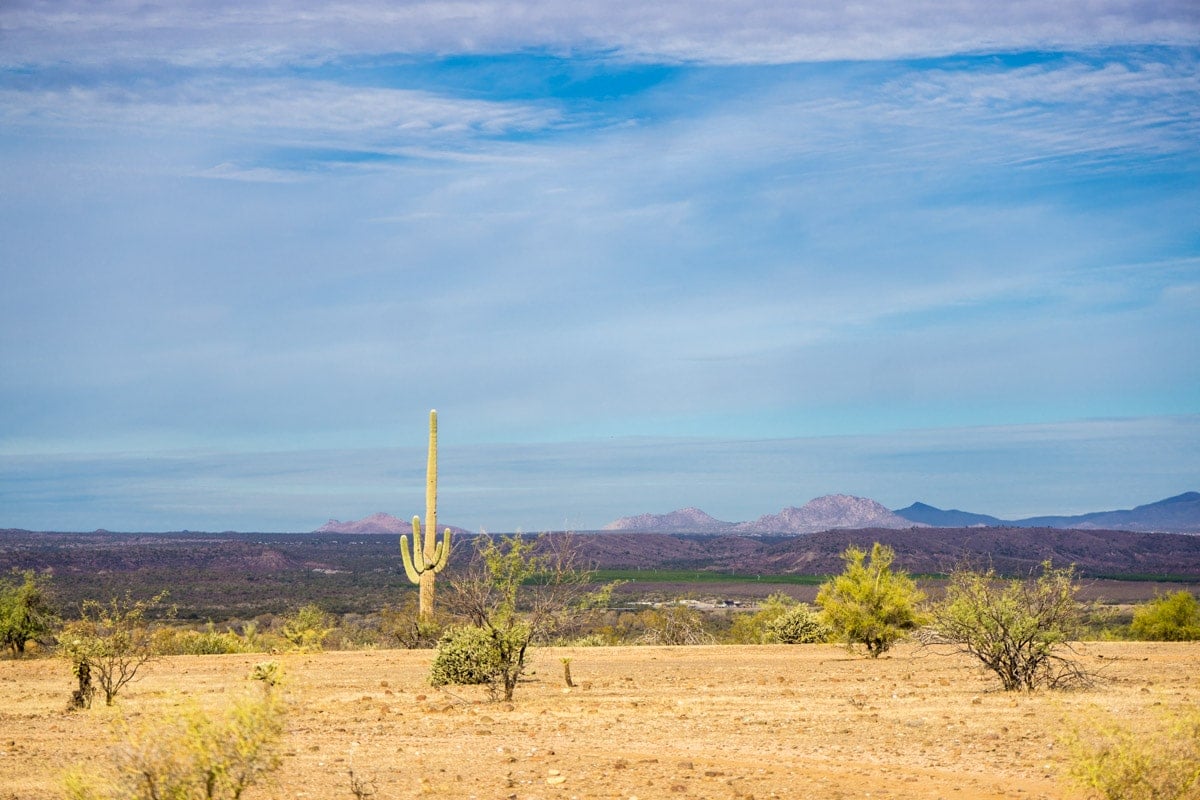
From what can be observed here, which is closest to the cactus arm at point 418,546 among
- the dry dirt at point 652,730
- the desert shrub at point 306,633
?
the desert shrub at point 306,633

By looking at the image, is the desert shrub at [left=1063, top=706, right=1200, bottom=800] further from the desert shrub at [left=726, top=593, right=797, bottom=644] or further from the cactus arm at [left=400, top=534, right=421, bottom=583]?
the cactus arm at [left=400, top=534, right=421, bottom=583]

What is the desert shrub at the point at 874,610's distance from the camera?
98.4 ft

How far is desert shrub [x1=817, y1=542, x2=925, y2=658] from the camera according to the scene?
98.4 feet

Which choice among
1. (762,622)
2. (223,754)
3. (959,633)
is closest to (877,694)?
(959,633)

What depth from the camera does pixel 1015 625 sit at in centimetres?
1955

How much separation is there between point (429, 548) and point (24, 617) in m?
12.6

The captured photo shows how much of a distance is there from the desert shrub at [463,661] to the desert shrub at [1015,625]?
28.0 ft

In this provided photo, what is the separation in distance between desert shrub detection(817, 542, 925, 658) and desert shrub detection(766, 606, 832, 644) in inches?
140

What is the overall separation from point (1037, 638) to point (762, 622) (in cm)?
2319

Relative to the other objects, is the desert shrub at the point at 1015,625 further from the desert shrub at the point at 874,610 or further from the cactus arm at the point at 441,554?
the cactus arm at the point at 441,554

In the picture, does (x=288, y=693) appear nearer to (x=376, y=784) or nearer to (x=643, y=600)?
(x=376, y=784)

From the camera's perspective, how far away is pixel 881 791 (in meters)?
11.5

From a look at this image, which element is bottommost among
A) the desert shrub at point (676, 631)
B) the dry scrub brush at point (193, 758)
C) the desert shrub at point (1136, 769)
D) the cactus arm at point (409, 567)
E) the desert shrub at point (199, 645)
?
the desert shrub at point (676, 631)

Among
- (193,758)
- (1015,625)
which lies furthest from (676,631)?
(193,758)
